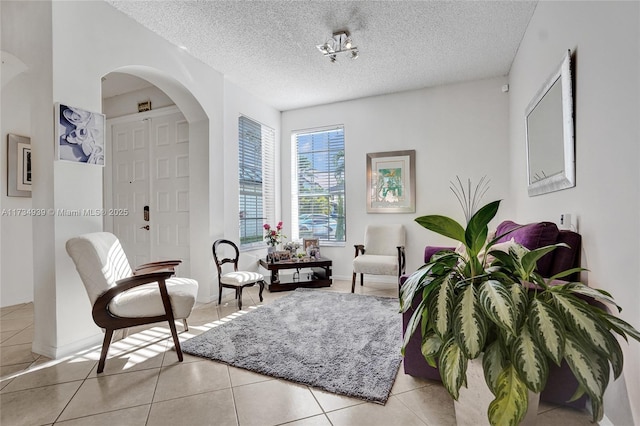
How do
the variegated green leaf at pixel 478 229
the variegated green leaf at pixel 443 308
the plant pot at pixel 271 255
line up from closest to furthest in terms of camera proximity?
1. the variegated green leaf at pixel 443 308
2. the variegated green leaf at pixel 478 229
3. the plant pot at pixel 271 255

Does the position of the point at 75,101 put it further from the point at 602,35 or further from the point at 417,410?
the point at 602,35

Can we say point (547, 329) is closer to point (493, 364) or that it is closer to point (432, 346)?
point (493, 364)

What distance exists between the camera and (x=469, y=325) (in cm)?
110

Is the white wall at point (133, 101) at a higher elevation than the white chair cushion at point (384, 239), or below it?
higher

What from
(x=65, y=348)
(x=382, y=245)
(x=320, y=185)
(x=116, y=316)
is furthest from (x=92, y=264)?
(x=320, y=185)

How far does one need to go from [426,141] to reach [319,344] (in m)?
3.28

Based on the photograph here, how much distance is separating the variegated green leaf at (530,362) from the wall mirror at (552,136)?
4.49 feet

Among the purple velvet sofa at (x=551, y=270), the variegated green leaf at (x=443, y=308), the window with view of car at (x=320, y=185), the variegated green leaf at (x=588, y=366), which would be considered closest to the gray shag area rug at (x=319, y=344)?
the purple velvet sofa at (x=551, y=270)

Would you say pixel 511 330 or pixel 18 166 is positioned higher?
pixel 18 166

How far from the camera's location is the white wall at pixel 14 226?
3.54 meters

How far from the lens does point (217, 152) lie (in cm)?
382

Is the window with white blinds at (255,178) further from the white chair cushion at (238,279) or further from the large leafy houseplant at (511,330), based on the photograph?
the large leafy houseplant at (511,330)

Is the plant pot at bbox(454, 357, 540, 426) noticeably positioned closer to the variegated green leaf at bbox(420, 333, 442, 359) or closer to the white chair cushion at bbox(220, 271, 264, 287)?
the variegated green leaf at bbox(420, 333, 442, 359)

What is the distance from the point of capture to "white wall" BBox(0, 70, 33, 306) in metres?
3.54
